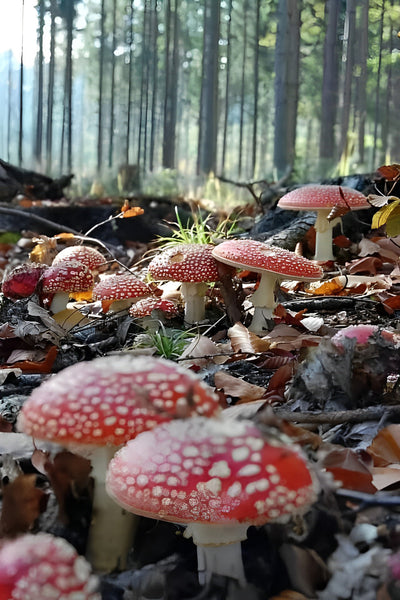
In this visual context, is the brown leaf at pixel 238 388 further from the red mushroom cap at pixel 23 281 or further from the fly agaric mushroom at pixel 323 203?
the fly agaric mushroom at pixel 323 203

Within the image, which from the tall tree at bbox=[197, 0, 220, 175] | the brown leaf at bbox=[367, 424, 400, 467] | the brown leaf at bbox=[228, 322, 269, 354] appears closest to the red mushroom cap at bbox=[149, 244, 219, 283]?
the brown leaf at bbox=[228, 322, 269, 354]

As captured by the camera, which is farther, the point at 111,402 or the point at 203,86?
the point at 203,86

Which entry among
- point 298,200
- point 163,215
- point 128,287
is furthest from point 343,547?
point 163,215

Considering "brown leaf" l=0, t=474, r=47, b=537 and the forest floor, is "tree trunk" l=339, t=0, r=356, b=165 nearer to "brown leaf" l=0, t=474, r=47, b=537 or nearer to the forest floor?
the forest floor

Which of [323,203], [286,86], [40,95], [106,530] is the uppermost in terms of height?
[40,95]

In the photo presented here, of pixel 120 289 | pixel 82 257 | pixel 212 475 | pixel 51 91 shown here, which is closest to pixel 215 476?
pixel 212 475

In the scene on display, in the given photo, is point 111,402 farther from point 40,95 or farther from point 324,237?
point 40,95
